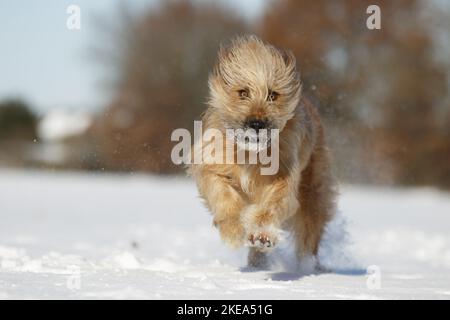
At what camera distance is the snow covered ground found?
14.5 feet

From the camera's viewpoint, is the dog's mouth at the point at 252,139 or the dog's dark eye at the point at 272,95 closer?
the dog's mouth at the point at 252,139

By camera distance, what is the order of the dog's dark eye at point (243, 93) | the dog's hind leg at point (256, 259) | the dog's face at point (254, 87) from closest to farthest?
the dog's face at point (254, 87), the dog's dark eye at point (243, 93), the dog's hind leg at point (256, 259)

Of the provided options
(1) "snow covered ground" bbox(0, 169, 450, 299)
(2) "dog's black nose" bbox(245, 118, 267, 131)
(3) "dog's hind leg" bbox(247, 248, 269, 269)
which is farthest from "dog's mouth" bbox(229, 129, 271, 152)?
(3) "dog's hind leg" bbox(247, 248, 269, 269)

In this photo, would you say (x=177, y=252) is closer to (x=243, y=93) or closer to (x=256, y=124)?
(x=243, y=93)

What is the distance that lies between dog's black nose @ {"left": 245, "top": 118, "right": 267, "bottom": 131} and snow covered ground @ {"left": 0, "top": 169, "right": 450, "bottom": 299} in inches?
42.0

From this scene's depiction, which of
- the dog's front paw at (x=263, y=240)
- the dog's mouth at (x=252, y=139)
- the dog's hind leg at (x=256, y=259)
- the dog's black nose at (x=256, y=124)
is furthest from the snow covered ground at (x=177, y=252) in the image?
the dog's black nose at (x=256, y=124)

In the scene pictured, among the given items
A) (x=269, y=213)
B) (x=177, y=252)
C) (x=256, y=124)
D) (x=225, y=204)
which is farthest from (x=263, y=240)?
(x=177, y=252)

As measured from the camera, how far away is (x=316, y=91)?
8602 mm

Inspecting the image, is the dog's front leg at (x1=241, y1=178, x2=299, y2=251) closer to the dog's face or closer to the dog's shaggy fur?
the dog's shaggy fur

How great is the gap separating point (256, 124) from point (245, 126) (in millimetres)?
85

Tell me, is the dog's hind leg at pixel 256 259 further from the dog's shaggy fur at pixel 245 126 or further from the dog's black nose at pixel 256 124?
the dog's black nose at pixel 256 124

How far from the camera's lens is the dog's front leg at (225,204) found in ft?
17.4
